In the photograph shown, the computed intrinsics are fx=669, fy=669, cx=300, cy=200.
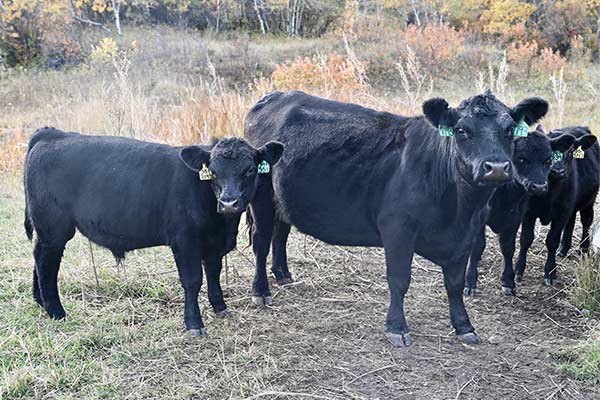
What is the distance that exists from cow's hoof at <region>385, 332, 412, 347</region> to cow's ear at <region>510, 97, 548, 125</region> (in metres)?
1.90

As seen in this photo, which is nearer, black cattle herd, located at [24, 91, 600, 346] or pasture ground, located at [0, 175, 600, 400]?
pasture ground, located at [0, 175, 600, 400]

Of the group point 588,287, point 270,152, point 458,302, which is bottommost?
point 588,287

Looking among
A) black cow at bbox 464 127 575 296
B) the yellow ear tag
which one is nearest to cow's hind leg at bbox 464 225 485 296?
black cow at bbox 464 127 575 296

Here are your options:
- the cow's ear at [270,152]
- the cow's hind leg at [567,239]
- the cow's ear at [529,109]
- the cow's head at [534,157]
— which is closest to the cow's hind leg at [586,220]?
the cow's hind leg at [567,239]

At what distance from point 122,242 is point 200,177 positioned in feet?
3.06

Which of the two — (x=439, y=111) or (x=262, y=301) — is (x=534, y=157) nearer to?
(x=439, y=111)

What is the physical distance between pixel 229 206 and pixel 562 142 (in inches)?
131

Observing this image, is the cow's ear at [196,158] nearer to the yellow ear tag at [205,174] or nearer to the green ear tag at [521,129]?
the yellow ear tag at [205,174]

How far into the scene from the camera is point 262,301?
6.25 meters

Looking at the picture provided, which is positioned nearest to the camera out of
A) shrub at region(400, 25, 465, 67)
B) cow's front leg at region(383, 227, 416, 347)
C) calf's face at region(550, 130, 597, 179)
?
cow's front leg at region(383, 227, 416, 347)

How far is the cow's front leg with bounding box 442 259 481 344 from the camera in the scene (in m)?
5.40

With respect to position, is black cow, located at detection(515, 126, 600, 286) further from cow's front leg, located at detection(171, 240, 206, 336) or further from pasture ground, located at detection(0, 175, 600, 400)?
cow's front leg, located at detection(171, 240, 206, 336)

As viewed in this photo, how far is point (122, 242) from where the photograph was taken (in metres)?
5.55

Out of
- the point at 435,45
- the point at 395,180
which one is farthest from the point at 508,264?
the point at 435,45
